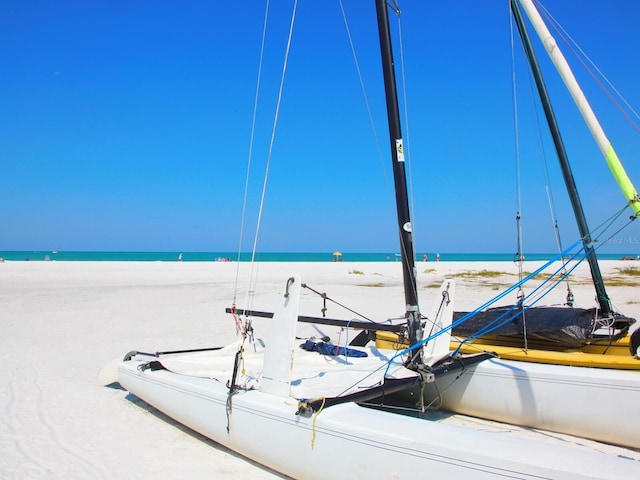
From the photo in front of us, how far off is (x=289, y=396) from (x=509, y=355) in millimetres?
3256

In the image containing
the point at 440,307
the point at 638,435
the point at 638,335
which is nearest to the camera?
the point at 638,435

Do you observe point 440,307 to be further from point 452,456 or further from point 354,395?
point 452,456

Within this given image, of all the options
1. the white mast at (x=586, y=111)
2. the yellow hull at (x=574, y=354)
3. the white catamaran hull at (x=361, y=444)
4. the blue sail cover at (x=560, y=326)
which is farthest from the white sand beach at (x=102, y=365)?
the blue sail cover at (x=560, y=326)

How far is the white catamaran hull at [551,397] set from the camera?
478 centimetres

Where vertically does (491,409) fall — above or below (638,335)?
below

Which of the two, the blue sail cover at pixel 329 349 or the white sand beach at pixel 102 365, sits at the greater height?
the blue sail cover at pixel 329 349

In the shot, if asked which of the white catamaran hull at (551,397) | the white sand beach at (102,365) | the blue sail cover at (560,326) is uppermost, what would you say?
the blue sail cover at (560,326)

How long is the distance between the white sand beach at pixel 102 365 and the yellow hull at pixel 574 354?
3.01 m

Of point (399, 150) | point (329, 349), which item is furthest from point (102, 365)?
point (399, 150)

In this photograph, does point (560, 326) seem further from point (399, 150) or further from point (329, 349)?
point (399, 150)

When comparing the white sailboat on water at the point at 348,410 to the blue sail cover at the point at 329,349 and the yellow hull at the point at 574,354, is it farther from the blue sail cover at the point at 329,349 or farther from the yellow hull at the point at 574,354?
the yellow hull at the point at 574,354

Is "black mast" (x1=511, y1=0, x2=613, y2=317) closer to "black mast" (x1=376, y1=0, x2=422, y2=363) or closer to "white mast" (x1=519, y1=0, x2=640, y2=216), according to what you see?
"black mast" (x1=376, y1=0, x2=422, y2=363)

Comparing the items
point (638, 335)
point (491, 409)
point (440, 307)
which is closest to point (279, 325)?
point (440, 307)

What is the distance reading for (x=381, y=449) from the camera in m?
3.56
